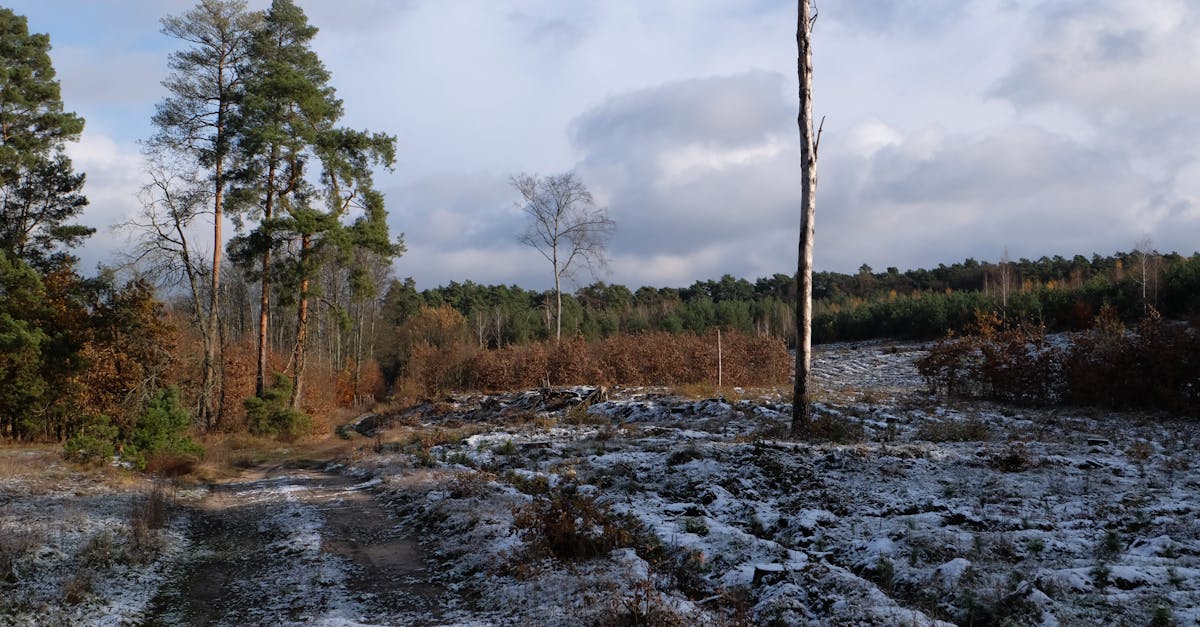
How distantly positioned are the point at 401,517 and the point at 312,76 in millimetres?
22406

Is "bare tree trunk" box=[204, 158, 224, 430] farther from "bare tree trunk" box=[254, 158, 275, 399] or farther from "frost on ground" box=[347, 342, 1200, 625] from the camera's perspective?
"frost on ground" box=[347, 342, 1200, 625]

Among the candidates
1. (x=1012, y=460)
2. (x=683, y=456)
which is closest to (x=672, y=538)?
(x=683, y=456)

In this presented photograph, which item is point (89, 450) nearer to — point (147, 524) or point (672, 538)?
point (147, 524)

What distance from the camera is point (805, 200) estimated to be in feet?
41.8

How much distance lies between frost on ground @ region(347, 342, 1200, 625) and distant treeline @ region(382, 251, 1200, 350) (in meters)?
14.5

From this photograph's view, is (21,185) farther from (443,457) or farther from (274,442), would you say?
(443,457)

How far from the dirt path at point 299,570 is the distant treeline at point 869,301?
2012 centimetres

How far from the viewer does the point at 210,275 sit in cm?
2459

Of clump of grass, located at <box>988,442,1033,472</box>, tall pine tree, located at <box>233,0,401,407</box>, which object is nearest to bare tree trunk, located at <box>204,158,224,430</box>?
tall pine tree, located at <box>233,0,401,407</box>

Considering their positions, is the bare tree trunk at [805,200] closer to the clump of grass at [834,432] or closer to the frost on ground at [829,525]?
the clump of grass at [834,432]

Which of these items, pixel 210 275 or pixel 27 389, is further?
pixel 210 275

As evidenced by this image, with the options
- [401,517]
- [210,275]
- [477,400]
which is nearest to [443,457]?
[401,517]

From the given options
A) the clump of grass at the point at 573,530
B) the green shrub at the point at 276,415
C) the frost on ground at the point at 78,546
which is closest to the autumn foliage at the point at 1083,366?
the clump of grass at the point at 573,530

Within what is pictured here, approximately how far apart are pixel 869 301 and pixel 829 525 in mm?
73329
